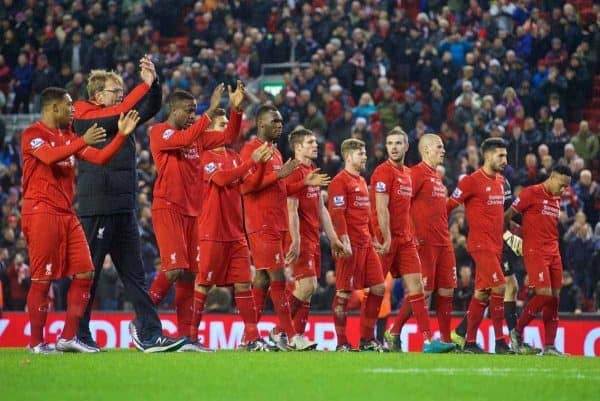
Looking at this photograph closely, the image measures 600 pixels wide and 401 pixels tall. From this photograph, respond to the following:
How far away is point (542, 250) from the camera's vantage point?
14.5m

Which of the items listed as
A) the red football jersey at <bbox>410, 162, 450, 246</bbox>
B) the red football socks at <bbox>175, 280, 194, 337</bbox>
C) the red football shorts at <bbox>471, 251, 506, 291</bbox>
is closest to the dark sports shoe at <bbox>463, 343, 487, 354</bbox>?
the red football shorts at <bbox>471, 251, 506, 291</bbox>

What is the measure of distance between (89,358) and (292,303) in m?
3.62

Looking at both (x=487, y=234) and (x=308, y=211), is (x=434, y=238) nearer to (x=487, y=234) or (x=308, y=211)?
(x=487, y=234)

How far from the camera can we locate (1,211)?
24.0m

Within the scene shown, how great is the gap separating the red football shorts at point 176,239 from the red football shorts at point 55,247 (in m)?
0.96

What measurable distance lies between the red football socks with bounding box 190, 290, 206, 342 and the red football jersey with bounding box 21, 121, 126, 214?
6.30ft

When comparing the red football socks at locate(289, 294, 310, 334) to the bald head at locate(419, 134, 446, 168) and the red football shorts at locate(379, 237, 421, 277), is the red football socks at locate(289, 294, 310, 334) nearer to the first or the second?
the red football shorts at locate(379, 237, 421, 277)

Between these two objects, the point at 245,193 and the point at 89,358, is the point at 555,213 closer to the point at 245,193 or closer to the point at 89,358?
the point at 245,193

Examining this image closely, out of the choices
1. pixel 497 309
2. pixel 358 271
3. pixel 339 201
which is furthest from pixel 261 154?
pixel 497 309

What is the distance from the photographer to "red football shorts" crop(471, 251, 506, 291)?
46.3ft

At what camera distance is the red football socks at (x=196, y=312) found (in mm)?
12773

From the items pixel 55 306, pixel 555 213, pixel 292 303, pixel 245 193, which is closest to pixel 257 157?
pixel 245 193

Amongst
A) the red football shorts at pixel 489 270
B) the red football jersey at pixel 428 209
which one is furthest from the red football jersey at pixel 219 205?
the red football shorts at pixel 489 270

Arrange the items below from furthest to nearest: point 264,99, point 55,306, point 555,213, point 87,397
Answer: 1. point 264,99
2. point 55,306
3. point 555,213
4. point 87,397
